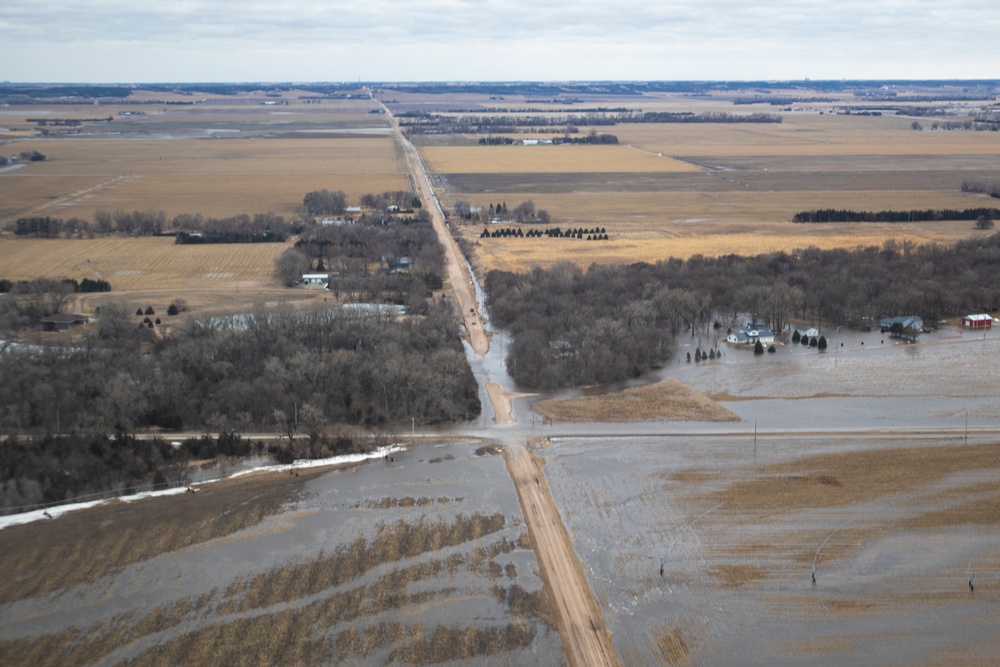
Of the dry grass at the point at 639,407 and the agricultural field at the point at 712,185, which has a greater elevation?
the agricultural field at the point at 712,185

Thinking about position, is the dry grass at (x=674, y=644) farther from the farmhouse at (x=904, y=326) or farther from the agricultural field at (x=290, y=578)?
the farmhouse at (x=904, y=326)

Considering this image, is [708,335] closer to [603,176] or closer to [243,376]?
[243,376]

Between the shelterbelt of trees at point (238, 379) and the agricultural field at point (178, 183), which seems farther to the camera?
the agricultural field at point (178, 183)

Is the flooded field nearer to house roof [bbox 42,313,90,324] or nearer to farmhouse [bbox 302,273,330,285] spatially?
farmhouse [bbox 302,273,330,285]

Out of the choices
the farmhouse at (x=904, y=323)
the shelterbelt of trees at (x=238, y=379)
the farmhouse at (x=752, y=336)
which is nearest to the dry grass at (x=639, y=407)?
the shelterbelt of trees at (x=238, y=379)

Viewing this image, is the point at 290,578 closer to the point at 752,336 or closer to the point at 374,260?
the point at 752,336

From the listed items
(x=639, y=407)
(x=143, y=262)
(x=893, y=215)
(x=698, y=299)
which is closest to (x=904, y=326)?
(x=698, y=299)

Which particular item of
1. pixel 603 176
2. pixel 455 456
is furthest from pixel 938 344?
pixel 603 176
